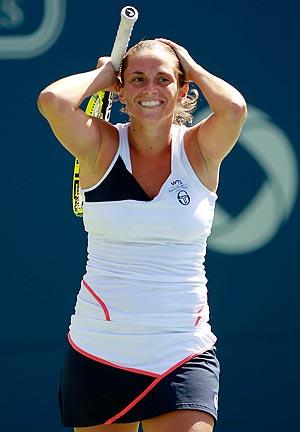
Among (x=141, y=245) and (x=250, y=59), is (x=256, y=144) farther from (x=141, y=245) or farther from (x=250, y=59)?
(x=141, y=245)

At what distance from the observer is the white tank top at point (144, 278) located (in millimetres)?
3289

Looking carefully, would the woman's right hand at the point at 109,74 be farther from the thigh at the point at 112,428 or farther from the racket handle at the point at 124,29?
the thigh at the point at 112,428

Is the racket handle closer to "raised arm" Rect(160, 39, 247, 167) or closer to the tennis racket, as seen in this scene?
the tennis racket

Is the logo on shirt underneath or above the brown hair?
underneath

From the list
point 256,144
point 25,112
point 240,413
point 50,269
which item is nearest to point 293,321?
point 240,413

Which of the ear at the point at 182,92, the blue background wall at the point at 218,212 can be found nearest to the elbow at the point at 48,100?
the ear at the point at 182,92

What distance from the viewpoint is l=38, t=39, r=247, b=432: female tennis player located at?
328 centimetres

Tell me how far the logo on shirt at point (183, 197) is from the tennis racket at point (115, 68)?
0.42 metres

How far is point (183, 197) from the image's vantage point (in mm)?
3367

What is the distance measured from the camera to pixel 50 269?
491 centimetres

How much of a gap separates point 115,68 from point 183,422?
117cm

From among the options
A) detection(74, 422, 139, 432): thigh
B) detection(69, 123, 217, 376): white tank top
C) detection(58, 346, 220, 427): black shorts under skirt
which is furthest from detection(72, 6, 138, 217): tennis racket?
detection(74, 422, 139, 432): thigh

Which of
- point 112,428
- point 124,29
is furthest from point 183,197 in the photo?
point 112,428

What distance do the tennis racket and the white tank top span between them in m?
0.33
